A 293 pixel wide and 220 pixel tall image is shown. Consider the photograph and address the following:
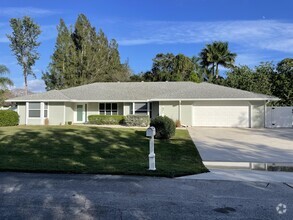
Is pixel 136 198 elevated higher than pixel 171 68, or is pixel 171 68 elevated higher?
pixel 171 68

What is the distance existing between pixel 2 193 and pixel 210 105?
22.4m

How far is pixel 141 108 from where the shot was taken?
97.7 ft

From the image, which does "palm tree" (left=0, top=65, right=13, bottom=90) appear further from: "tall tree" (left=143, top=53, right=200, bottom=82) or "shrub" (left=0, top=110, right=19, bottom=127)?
"tall tree" (left=143, top=53, right=200, bottom=82)

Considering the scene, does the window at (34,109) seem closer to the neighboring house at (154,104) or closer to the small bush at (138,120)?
the neighboring house at (154,104)

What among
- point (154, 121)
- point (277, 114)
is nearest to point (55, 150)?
point (154, 121)

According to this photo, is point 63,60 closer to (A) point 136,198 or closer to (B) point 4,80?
(B) point 4,80

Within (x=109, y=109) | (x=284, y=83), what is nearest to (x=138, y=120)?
(x=109, y=109)

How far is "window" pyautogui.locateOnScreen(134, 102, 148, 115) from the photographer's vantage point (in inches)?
1166

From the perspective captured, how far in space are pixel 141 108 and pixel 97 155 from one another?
17.8m

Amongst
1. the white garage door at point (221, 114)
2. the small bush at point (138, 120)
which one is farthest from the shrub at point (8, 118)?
the white garage door at point (221, 114)

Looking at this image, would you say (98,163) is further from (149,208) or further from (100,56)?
(100,56)

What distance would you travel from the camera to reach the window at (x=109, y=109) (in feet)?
102

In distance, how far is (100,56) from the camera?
161 ft

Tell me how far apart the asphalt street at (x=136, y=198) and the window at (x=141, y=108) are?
21574mm
